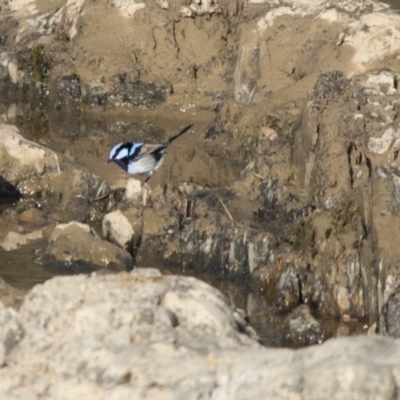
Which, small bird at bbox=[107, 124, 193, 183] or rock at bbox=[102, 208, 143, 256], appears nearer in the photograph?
rock at bbox=[102, 208, 143, 256]

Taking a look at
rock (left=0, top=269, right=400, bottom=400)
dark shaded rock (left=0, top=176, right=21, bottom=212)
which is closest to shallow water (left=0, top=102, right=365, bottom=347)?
dark shaded rock (left=0, top=176, right=21, bottom=212)

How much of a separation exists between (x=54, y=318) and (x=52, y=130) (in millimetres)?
9227

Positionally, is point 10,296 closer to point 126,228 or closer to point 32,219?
point 126,228

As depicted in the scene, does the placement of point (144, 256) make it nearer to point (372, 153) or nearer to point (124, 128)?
point (372, 153)

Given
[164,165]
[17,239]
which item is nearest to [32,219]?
[17,239]

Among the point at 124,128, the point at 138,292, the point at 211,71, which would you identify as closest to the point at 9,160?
the point at 124,128

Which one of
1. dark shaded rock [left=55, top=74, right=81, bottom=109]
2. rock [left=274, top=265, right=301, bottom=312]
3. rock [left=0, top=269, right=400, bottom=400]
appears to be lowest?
dark shaded rock [left=55, top=74, right=81, bottom=109]

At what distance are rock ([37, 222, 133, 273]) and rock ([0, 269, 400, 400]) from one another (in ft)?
10.8

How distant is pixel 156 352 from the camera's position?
159 inches

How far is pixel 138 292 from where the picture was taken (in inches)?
176

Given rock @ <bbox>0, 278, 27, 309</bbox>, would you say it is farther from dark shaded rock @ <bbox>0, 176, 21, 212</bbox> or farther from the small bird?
dark shaded rock @ <bbox>0, 176, 21, 212</bbox>

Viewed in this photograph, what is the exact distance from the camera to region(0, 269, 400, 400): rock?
3.71 meters

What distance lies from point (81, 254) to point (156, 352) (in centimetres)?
399

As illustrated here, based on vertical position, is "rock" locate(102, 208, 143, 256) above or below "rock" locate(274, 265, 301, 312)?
below
